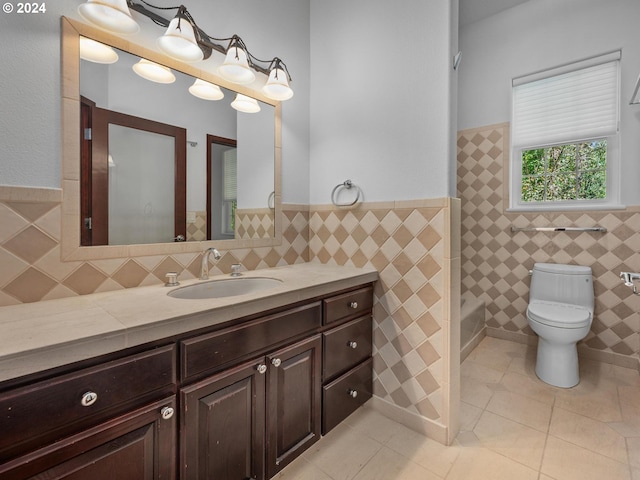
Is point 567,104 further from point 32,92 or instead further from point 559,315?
point 32,92

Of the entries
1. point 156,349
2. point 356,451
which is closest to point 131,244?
point 156,349

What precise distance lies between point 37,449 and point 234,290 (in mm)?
926

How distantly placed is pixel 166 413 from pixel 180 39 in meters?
1.48

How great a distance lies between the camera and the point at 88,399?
29.9 inches

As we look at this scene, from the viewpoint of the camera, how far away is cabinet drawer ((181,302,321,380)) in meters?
0.97

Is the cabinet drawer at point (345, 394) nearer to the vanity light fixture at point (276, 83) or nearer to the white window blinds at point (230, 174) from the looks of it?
the white window blinds at point (230, 174)

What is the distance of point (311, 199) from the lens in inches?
84.5

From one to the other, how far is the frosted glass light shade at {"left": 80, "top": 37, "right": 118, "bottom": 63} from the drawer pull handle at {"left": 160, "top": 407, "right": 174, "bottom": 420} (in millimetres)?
1377

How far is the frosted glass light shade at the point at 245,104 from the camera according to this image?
174 cm

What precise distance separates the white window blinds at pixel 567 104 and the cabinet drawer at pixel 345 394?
2551 millimetres

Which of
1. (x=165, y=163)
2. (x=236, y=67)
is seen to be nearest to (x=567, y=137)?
(x=236, y=67)

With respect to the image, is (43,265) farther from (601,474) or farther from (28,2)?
(601,474)

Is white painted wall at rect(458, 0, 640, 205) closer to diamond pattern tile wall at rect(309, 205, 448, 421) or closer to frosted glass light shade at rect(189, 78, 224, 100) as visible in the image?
diamond pattern tile wall at rect(309, 205, 448, 421)

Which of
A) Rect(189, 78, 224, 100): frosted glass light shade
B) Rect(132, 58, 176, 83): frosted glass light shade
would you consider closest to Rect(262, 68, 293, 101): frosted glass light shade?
Rect(189, 78, 224, 100): frosted glass light shade
